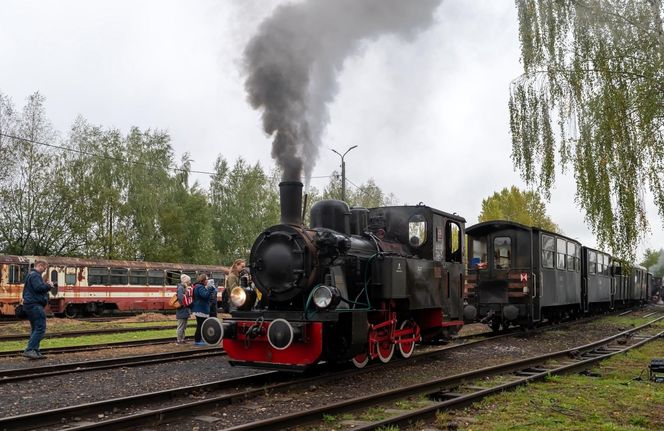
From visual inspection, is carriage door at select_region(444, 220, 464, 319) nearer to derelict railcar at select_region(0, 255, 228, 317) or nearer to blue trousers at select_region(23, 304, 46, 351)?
blue trousers at select_region(23, 304, 46, 351)

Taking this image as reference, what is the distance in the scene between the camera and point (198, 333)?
11.8 m

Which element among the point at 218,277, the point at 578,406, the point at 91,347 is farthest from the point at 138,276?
the point at 578,406

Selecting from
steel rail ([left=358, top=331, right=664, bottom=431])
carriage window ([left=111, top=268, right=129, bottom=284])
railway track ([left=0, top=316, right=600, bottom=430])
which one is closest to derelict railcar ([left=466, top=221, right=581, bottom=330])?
steel rail ([left=358, top=331, right=664, bottom=431])

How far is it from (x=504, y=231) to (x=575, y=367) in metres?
6.88

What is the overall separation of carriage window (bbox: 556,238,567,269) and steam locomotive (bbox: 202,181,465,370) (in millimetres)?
7923

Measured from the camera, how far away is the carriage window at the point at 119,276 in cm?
2506

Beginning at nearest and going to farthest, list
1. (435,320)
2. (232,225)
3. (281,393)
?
(281,393) → (435,320) → (232,225)

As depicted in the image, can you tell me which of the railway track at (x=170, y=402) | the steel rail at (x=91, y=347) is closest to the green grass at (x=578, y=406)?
the railway track at (x=170, y=402)

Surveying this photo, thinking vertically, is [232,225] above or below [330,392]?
above

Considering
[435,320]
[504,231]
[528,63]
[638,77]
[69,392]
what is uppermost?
[528,63]

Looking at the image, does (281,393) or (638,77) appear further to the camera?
(638,77)

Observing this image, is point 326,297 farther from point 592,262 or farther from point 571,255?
point 592,262

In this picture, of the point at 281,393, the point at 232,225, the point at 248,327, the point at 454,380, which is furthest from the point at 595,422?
the point at 232,225

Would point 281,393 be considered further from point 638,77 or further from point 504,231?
point 504,231
